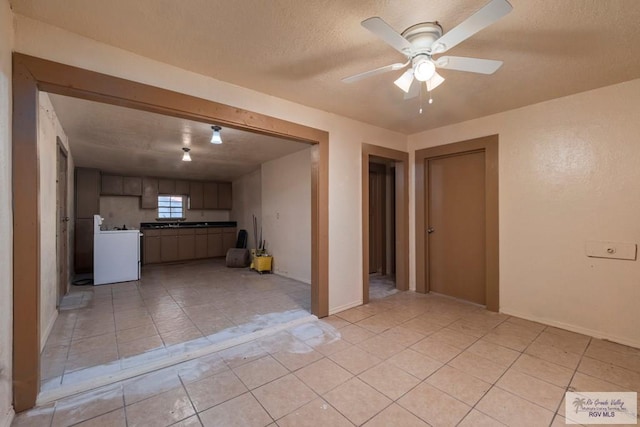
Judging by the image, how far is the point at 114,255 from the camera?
4734 mm

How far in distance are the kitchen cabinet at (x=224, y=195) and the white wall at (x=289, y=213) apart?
8.76ft

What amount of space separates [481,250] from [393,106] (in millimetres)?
2136

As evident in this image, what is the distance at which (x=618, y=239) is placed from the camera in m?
2.44

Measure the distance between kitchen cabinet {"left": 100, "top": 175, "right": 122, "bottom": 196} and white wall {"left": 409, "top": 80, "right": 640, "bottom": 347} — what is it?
25.4ft

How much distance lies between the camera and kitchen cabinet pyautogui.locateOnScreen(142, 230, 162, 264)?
659 cm

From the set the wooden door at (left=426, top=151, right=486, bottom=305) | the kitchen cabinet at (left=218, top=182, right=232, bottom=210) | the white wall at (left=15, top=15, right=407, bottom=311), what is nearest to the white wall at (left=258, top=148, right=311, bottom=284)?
the white wall at (left=15, top=15, right=407, bottom=311)

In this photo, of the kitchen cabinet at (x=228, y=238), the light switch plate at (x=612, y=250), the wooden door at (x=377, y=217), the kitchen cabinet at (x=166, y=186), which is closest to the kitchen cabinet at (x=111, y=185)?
the kitchen cabinet at (x=166, y=186)

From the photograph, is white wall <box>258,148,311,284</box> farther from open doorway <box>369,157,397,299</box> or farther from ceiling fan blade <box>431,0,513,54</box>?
ceiling fan blade <box>431,0,513,54</box>

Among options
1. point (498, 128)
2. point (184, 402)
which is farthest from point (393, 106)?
point (184, 402)

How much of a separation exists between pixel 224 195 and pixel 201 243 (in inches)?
62.7


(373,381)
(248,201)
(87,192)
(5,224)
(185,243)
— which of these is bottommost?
(373,381)

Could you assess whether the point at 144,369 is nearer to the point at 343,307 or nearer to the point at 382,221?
the point at 343,307

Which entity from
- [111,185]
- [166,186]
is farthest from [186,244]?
[111,185]

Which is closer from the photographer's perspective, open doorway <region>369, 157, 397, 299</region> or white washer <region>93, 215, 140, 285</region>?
white washer <region>93, 215, 140, 285</region>
